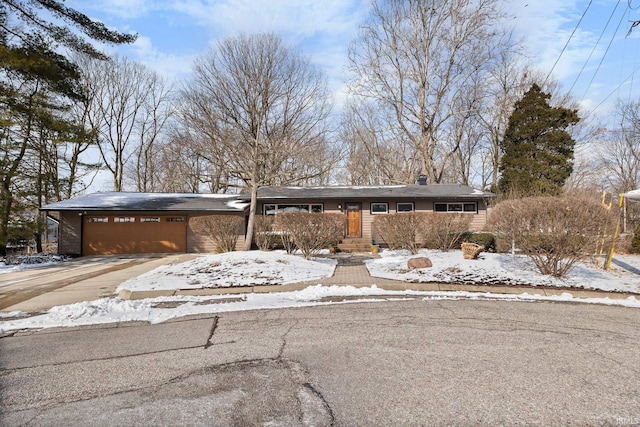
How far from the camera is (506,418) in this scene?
264 centimetres

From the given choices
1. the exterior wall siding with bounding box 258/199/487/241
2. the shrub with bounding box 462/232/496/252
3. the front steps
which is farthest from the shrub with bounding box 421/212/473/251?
the exterior wall siding with bounding box 258/199/487/241

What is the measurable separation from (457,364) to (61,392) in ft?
11.6

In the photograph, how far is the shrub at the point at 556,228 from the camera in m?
7.73

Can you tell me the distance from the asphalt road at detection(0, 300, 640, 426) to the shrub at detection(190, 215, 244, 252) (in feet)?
30.3

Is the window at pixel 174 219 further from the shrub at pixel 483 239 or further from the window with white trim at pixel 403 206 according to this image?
the shrub at pixel 483 239

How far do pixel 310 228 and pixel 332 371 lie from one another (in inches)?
325

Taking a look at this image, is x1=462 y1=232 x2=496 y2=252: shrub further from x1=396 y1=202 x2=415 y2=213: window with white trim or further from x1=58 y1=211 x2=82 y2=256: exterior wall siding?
x1=58 y1=211 x2=82 y2=256: exterior wall siding

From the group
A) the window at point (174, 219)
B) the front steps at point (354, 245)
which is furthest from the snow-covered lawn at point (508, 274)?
the window at point (174, 219)

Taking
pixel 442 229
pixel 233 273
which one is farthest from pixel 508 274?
pixel 233 273

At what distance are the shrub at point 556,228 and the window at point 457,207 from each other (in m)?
11.1

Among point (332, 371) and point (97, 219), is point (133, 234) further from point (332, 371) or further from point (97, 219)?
point (332, 371)

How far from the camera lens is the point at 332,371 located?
11.6 ft

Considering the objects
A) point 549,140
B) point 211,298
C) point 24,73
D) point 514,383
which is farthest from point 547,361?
point 549,140

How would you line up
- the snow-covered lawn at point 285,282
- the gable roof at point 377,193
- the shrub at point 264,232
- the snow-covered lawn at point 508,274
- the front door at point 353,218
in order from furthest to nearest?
the front door at point 353,218, the gable roof at point 377,193, the shrub at point 264,232, the snow-covered lawn at point 508,274, the snow-covered lawn at point 285,282
